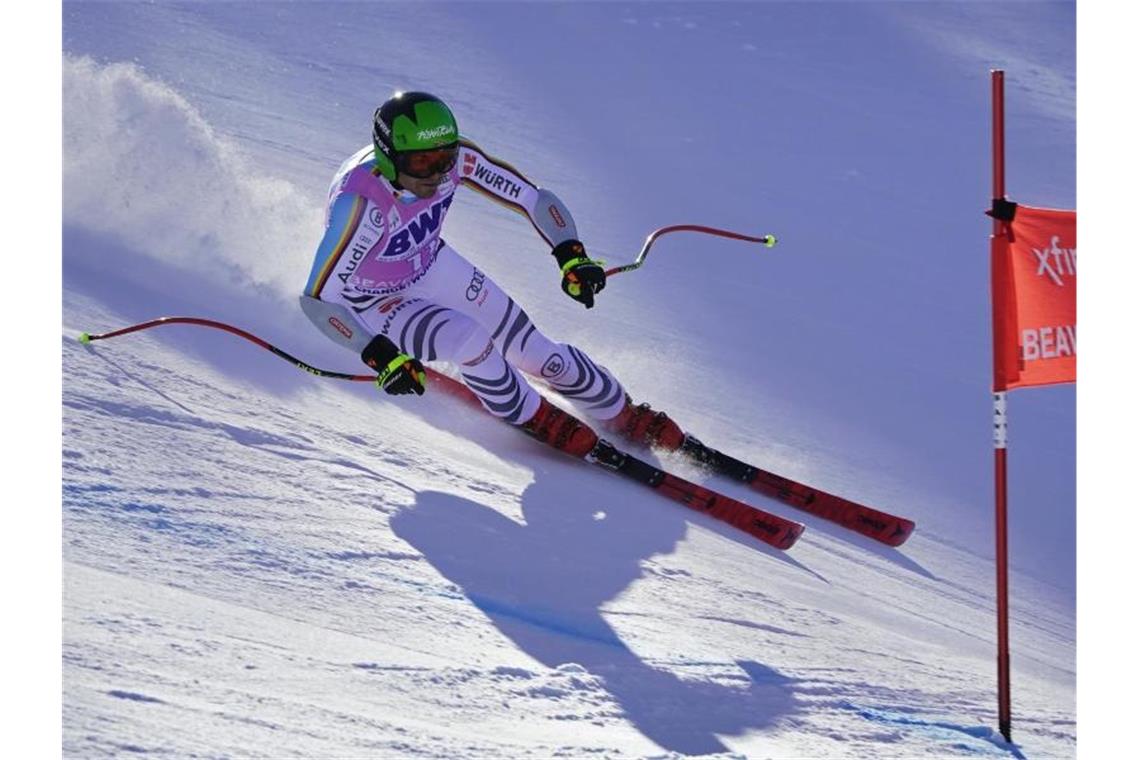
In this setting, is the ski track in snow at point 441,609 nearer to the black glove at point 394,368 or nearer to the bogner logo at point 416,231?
the black glove at point 394,368

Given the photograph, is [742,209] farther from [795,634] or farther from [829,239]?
[795,634]

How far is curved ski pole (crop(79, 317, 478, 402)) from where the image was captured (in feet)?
19.9

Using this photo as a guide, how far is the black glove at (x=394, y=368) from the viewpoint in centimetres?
576

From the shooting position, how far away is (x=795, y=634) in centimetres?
557

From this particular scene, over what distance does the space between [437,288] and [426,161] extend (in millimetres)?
750

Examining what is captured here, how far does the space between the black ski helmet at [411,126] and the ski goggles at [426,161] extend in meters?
0.02

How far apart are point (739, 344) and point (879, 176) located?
10.1 ft

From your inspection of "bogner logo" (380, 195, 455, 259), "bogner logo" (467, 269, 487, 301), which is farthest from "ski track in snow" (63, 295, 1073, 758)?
"bogner logo" (380, 195, 455, 259)

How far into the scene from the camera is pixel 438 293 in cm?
668

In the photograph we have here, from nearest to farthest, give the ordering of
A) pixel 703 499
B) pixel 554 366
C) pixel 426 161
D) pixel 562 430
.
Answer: pixel 426 161 < pixel 703 499 < pixel 562 430 < pixel 554 366

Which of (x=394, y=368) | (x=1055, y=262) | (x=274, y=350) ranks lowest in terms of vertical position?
(x=274, y=350)

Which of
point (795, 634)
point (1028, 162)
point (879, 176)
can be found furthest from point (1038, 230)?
point (1028, 162)

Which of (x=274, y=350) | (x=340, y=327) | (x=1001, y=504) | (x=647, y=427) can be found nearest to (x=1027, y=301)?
(x=1001, y=504)

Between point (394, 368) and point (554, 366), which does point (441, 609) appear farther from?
point (554, 366)
